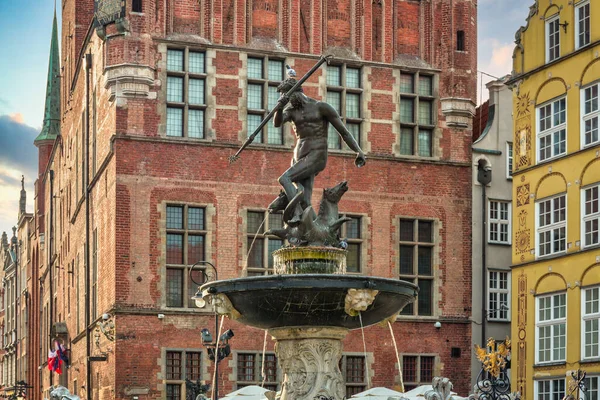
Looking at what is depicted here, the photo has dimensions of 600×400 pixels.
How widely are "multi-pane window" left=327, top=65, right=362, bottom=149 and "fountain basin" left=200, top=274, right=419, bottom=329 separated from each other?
24872 millimetres

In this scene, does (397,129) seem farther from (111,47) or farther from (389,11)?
(111,47)

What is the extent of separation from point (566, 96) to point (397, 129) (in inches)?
338

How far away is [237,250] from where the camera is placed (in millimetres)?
43062

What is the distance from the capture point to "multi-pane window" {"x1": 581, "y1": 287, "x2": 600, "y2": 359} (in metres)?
36.1

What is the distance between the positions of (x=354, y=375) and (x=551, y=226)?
9.15 meters

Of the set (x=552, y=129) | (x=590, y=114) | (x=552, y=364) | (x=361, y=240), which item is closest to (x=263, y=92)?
(x=361, y=240)

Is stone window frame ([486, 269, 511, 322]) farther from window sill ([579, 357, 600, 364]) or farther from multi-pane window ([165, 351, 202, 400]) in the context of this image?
multi-pane window ([165, 351, 202, 400])

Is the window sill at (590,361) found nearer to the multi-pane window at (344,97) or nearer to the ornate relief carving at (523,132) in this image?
the ornate relief carving at (523,132)

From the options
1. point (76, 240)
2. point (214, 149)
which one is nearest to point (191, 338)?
point (214, 149)

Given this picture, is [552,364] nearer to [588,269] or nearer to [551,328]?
[551,328]

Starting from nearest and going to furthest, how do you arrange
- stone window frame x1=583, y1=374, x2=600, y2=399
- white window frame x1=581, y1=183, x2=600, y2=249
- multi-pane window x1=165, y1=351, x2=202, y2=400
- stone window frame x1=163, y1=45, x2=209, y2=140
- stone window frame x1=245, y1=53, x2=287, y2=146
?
stone window frame x1=583, y1=374, x2=600, y2=399
white window frame x1=581, y1=183, x2=600, y2=249
multi-pane window x1=165, y1=351, x2=202, y2=400
stone window frame x1=163, y1=45, x2=209, y2=140
stone window frame x1=245, y1=53, x2=287, y2=146

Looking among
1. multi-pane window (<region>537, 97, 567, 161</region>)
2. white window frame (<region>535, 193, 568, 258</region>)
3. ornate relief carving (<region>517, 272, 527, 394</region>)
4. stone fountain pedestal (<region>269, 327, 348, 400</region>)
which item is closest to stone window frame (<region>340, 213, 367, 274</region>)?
ornate relief carving (<region>517, 272, 527, 394</region>)

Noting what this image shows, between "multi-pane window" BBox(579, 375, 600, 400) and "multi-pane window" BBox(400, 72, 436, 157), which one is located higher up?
"multi-pane window" BBox(400, 72, 436, 157)

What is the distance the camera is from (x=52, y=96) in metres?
77.4
